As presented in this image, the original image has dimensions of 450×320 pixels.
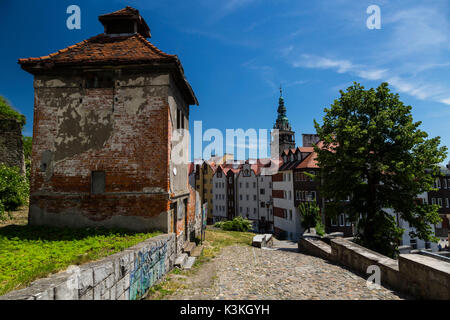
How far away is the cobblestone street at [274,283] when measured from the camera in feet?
20.9

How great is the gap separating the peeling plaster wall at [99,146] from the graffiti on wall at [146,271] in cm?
183

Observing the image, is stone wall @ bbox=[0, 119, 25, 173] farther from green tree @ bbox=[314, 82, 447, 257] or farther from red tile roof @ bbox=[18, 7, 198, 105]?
green tree @ bbox=[314, 82, 447, 257]

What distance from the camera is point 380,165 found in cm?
1292

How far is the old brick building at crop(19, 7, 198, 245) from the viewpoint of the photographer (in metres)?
9.18

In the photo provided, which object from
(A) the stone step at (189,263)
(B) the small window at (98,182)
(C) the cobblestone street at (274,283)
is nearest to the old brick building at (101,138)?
(B) the small window at (98,182)

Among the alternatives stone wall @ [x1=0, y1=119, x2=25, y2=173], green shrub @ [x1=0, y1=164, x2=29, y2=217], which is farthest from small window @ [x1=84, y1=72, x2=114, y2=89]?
stone wall @ [x1=0, y1=119, x2=25, y2=173]

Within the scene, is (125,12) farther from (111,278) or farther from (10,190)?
(111,278)

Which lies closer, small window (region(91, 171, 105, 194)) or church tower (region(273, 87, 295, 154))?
small window (region(91, 171, 105, 194))

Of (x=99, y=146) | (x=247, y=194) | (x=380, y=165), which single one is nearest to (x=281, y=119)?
(x=247, y=194)

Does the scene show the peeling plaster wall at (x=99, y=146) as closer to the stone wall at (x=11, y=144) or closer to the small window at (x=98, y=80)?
the small window at (x=98, y=80)

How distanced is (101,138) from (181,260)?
5420 mm

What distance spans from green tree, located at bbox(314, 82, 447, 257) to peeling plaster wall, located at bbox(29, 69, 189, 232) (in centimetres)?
970
